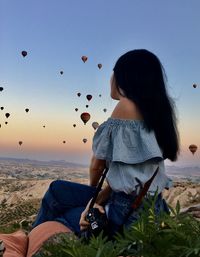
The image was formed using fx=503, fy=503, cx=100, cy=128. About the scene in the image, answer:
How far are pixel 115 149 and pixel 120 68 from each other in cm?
92

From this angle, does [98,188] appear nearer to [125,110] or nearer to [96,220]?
[96,220]

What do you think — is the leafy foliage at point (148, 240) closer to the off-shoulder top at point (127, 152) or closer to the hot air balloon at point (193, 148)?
the off-shoulder top at point (127, 152)

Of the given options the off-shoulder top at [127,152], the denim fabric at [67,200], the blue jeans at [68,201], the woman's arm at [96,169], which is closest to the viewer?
the off-shoulder top at [127,152]

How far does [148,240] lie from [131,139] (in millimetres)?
4076

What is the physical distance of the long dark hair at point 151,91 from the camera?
5.23 m

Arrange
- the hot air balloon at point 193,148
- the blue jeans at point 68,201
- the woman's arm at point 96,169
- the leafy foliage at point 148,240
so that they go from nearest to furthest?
1. the leafy foliage at point 148,240
2. the woman's arm at point 96,169
3. the blue jeans at point 68,201
4. the hot air balloon at point 193,148

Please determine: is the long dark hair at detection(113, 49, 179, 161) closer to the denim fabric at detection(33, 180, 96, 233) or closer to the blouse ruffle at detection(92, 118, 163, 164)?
the blouse ruffle at detection(92, 118, 163, 164)

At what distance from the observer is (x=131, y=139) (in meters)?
5.21

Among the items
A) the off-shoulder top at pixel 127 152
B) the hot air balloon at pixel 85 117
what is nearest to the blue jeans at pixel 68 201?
the off-shoulder top at pixel 127 152

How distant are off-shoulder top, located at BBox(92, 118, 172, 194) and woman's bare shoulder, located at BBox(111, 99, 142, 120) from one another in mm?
44

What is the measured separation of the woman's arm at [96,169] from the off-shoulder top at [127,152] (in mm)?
71

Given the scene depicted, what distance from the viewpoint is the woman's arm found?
5195 millimetres

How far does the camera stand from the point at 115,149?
16.6ft

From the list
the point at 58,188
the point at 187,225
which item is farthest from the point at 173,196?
the point at 187,225
